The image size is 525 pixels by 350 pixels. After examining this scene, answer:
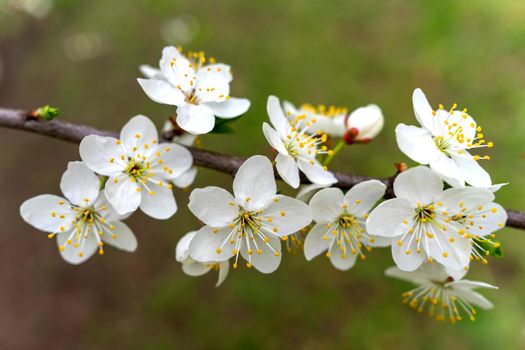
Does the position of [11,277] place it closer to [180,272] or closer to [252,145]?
[180,272]

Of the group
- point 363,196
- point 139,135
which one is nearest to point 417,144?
point 363,196

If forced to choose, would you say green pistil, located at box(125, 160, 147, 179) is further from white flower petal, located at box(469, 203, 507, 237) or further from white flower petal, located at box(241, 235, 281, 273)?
white flower petal, located at box(469, 203, 507, 237)

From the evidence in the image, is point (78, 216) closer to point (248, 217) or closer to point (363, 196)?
point (248, 217)

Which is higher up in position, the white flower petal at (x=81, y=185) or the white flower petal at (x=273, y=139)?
the white flower petal at (x=273, y=139)

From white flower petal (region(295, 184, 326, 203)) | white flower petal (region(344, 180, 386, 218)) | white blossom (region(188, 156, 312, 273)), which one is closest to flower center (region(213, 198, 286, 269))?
white blossom (region(188, 156, 312, 273))

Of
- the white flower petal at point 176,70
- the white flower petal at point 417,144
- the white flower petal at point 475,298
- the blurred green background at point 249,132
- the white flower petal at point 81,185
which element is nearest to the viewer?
the white flower petal at point 417,144

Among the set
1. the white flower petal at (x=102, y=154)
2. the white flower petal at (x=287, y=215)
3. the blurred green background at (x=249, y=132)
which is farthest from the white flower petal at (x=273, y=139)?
→ the blurred green background at (x=249, y=132)

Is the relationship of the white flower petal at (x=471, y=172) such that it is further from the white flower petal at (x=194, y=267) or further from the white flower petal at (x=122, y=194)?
the white flower petal at (x=122, y=194)

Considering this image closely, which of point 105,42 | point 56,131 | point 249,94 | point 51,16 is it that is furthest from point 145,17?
point 56,131
